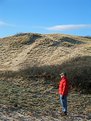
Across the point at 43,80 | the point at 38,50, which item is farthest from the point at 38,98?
the point at 38,50

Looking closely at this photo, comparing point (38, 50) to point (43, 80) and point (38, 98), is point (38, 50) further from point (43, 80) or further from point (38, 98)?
point (38, 98)

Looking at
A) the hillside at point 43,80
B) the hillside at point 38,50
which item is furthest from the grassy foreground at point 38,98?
the hillside at point 38,50

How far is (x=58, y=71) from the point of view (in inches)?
969

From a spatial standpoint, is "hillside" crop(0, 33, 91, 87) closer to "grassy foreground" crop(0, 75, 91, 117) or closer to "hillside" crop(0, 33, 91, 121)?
"hillside" crop(0, 33, 91, 121)

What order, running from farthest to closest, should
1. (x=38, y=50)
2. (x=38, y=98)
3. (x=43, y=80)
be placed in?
1. (x=38, y=50)
2. (x=43, y=80)
3. (x=38, y=98)

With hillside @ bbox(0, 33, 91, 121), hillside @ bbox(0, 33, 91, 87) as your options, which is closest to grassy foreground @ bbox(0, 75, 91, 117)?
hillside @ bbox(0, 33, 91, 121)

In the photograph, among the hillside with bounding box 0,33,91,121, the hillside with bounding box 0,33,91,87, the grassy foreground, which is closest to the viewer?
the grassy foreground

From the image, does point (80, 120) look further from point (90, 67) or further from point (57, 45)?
point (57, 45)

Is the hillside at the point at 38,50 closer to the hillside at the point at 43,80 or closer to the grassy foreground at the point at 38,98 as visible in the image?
the hillside at the point at 43,80

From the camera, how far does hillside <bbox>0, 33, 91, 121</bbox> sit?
58.4ft

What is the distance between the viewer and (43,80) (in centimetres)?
2431

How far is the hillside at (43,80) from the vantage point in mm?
17812

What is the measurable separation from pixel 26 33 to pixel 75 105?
30.2 m

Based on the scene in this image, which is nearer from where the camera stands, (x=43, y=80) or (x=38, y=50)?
(x=43, y=80)
